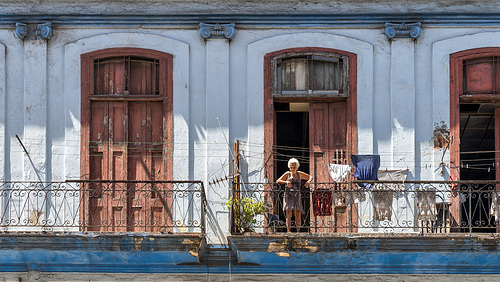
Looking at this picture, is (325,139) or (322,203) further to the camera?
(325,139)

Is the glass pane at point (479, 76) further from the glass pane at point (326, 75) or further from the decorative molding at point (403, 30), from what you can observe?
the glass pane at point (326, 75)

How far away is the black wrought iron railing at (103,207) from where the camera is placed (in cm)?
1419

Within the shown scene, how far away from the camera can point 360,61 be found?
48.0ft

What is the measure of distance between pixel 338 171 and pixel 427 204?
4.84ft

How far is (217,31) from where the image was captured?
47.9 ft

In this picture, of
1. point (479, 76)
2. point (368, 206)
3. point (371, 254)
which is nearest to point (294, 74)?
point (368, 206)

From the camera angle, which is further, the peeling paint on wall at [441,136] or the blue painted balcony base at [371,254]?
the peeling paint on wall at [441,136]

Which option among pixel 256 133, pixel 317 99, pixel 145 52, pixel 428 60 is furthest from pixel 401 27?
pixel 145 52

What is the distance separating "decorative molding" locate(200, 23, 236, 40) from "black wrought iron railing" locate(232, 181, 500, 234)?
2.51 m

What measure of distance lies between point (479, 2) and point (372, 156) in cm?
324

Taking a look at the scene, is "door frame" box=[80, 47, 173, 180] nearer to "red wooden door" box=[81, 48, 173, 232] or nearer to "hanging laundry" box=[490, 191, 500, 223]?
"red wooden door" box=[81, 48, 173, 232]

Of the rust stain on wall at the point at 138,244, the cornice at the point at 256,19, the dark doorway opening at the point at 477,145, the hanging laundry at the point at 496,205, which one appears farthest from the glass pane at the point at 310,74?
the rust stain on wall at the point at 138,244

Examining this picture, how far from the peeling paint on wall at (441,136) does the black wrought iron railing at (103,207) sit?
3899 mm

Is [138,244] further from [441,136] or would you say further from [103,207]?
[441,136]
